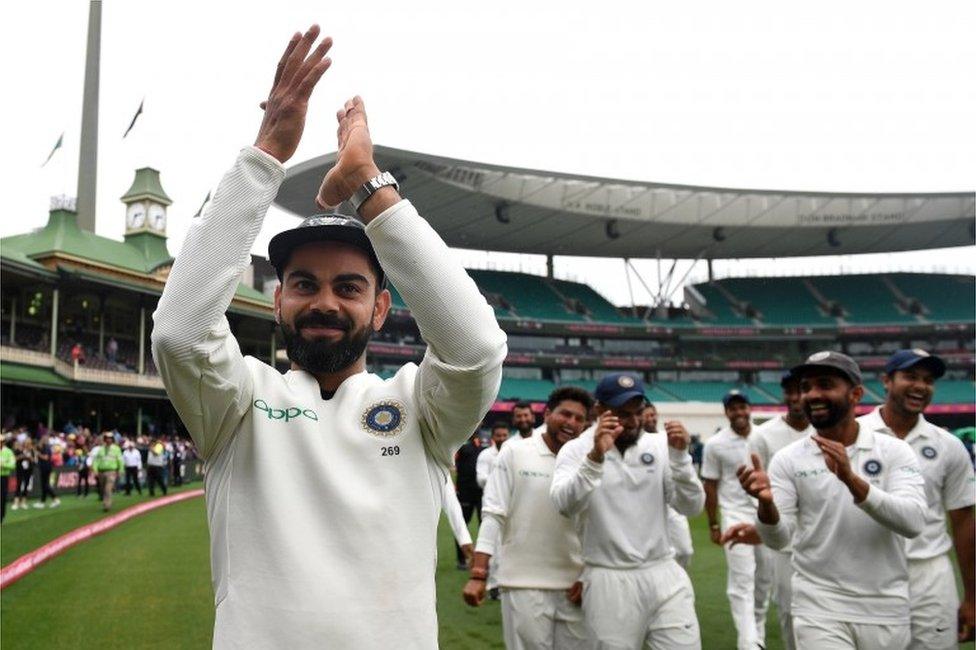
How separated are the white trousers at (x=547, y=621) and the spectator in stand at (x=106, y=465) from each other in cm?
1475

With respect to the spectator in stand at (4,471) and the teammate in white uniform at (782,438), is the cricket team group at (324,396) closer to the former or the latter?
the teammate in white uniform at (782,438)

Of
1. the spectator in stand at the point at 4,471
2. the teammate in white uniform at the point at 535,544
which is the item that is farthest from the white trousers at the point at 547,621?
the spectator in stand at the point at 4,471

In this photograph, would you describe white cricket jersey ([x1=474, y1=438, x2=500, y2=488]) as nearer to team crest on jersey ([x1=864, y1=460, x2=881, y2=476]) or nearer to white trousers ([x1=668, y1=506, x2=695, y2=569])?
white trousers ([x1=668, y1=506, x2=695, y2=569])

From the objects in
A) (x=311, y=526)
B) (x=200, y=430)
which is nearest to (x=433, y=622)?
(x=311, y=526)

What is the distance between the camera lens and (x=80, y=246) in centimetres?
3466

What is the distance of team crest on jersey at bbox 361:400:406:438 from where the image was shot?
219 centimetres

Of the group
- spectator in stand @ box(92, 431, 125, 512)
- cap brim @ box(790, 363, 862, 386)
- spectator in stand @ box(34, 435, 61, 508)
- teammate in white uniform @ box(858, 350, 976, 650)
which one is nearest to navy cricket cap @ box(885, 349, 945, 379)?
teammate in white uniform @ box(858, 350, 976, 650)

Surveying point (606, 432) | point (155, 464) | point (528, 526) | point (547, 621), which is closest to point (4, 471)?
point (155, 464)

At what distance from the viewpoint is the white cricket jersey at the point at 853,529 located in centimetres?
405

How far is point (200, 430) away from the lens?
2107 mm

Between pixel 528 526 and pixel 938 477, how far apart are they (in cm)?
260

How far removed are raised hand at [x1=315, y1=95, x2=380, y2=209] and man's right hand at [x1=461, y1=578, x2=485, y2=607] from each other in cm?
359

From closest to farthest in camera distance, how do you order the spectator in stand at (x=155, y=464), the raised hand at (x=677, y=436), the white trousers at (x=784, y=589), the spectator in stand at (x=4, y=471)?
the raised hand at (x=677, y=436)
the white trousers at (x=784, y=589)
the spectator in stand at (x=4, y=471)
the spectator in stand at (x=155, y=464)

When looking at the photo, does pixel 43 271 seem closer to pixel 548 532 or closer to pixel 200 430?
pixel 548 532
